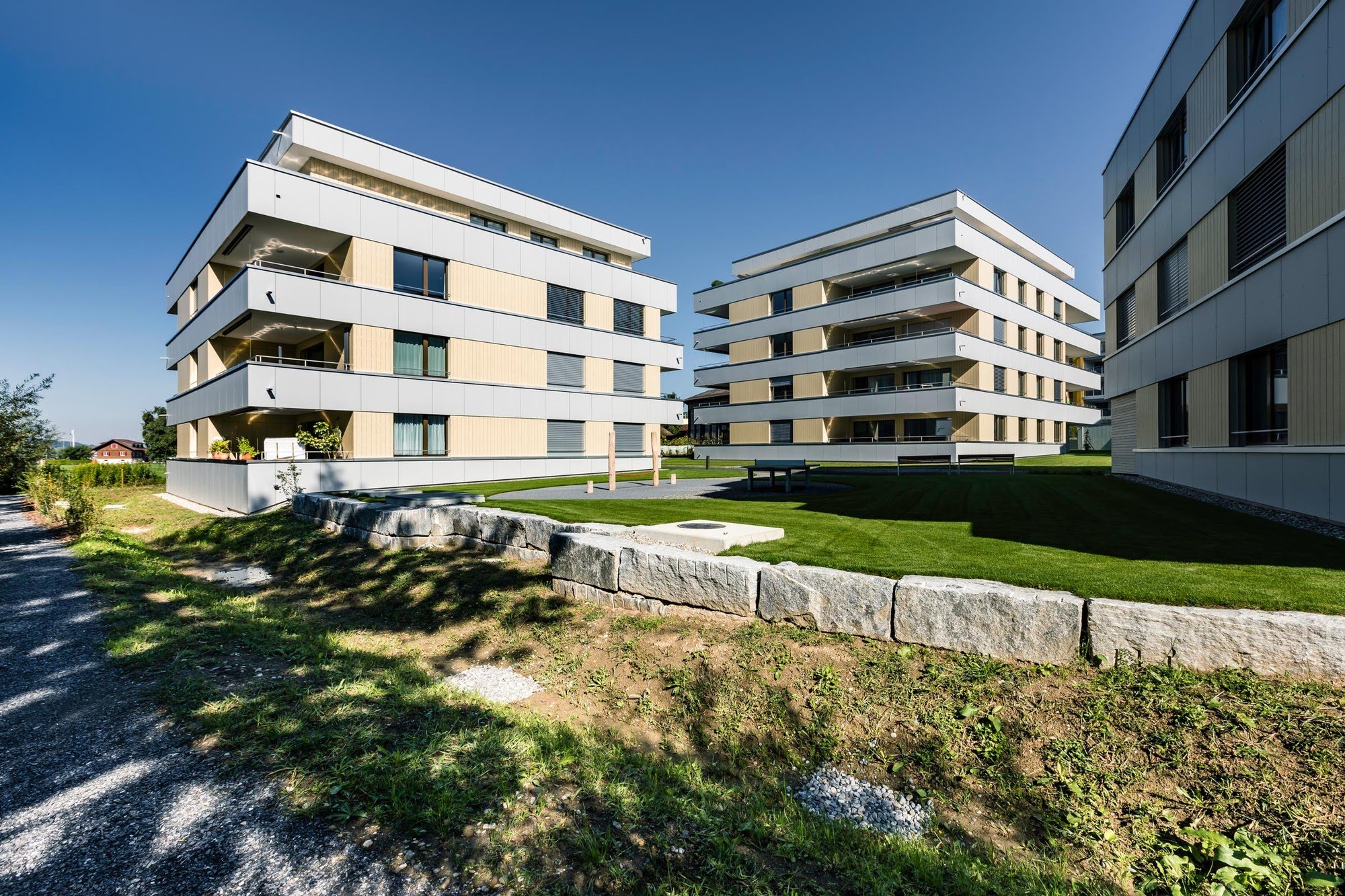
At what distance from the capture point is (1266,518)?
8.51 meters

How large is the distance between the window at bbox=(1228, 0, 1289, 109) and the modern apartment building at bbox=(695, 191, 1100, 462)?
17.8 m

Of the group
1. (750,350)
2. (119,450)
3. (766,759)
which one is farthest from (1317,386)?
(119,450)

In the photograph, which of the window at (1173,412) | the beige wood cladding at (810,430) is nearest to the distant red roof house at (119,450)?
the beige wood cladding at (810,430)

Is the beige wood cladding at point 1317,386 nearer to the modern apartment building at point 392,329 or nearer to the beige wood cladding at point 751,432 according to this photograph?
the modern apartment building at point 392,329

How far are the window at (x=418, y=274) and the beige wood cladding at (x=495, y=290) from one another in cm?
36

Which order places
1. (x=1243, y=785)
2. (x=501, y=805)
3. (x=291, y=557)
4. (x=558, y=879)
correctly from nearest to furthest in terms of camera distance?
(x=558, y=879) < (x=1243, y=785) < (x=501, y=805) < (x=291, y=557)

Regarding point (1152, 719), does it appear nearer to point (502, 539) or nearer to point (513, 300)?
point (502, 539)

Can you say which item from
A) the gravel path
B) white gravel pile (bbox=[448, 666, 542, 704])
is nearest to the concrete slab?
white gravel pile (bbox=[448, 666, 542, 704])

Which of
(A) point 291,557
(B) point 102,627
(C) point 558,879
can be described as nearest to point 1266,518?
(C) point 558,879

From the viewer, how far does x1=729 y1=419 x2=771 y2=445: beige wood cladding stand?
38.4m

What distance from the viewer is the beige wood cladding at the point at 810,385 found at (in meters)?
35.6

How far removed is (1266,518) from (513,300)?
21.7m

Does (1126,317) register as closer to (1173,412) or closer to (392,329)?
(1173,412)

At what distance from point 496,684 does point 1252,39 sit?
16837 mm
